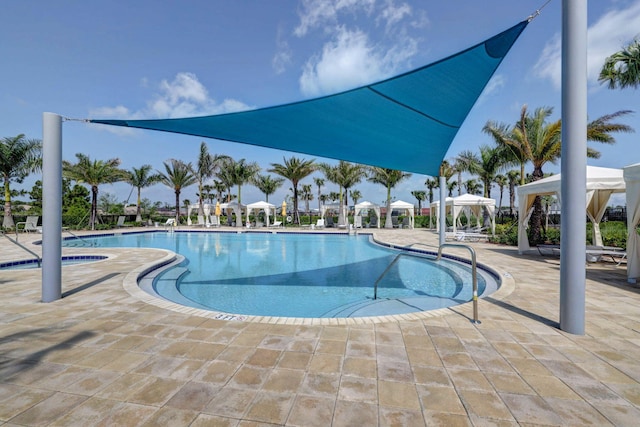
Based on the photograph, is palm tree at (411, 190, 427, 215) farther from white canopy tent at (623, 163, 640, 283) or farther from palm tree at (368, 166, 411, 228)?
white canopy tent at (623, 163, 640, 283)

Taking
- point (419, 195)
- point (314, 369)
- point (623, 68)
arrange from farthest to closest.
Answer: point (419, 195) → point (623, 68) → point (314, 369)

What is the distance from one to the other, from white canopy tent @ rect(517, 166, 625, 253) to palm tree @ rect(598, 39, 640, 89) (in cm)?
337

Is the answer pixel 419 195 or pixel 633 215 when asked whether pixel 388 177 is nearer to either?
pixel 633 215

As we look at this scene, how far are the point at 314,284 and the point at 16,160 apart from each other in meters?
22.2

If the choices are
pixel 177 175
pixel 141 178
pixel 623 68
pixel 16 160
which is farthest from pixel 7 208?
pixel 623 68

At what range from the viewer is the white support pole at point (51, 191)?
12.1 ft

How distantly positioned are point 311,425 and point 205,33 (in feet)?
30.2

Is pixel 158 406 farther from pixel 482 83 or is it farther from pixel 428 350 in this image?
pixel 482 83

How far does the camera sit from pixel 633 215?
5074 mm

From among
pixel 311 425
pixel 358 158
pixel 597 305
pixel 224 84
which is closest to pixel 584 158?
pixel 597 305

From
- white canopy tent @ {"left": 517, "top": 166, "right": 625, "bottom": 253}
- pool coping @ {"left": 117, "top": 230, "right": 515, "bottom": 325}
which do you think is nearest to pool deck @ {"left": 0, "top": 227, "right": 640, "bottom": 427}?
pool coping @ {"left": 117, "top": 230, "right": 515, "bottom": 325}

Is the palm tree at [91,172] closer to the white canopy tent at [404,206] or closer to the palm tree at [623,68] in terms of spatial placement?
the white canopy tent at [404,206]

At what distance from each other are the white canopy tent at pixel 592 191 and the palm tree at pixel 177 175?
25135 mm

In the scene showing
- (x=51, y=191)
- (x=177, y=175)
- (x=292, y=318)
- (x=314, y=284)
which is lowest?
(x=314, y=284)
